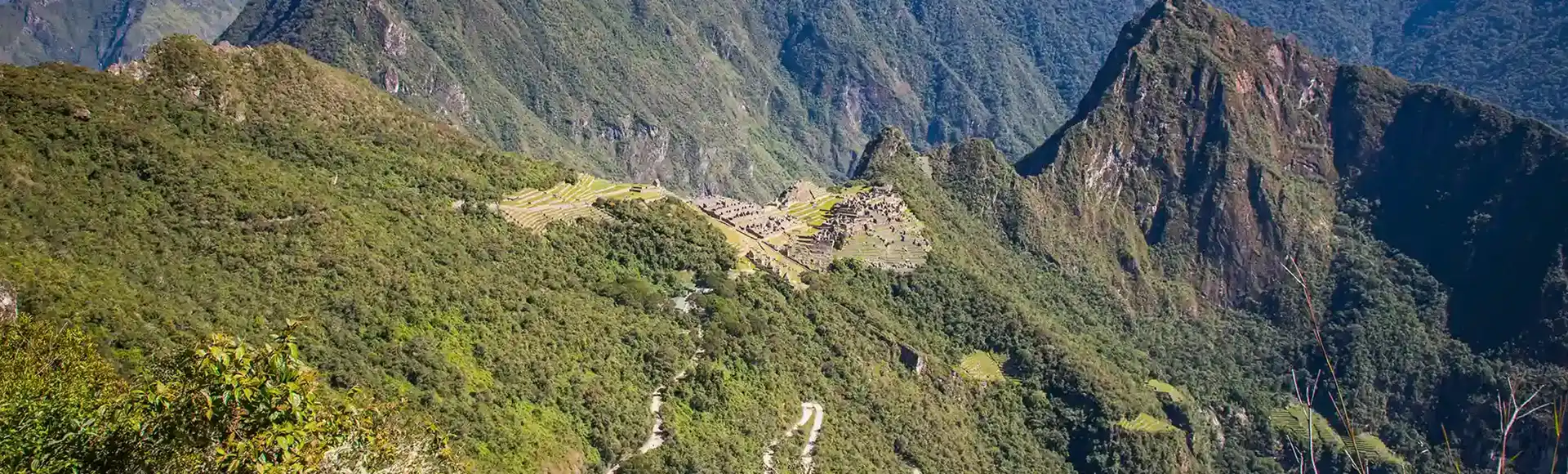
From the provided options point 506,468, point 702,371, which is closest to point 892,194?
point 702,371

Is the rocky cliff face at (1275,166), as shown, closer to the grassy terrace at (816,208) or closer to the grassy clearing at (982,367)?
the grassy terrace at (816,208)

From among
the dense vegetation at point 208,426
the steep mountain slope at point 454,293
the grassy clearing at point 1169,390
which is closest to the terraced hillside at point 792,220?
the steep mountain slope at point 454,293

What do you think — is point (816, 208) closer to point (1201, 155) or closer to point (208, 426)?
point (1201, 155)

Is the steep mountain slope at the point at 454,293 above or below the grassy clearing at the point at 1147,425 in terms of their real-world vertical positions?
above

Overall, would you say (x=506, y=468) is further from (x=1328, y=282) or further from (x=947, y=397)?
(x=1328, y=282)

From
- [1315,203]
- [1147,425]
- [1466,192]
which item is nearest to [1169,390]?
[1147,425]
